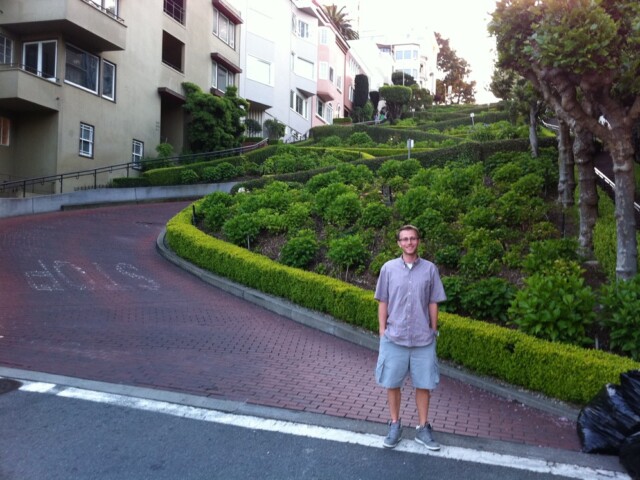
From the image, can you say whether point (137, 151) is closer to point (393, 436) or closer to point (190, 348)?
point (190, 348)

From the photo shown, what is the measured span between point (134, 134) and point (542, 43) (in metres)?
22.3

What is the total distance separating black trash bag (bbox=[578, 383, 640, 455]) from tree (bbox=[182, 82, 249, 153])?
25.9 meters

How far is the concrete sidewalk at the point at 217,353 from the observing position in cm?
545

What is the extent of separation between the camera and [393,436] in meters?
4.66

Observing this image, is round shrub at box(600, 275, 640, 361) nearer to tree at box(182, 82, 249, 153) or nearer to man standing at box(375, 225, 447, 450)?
man standing at box(375, 225, 447, 450)

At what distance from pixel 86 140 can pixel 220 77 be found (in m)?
12.1

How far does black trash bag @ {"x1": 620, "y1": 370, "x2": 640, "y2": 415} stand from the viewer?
4422 millimetres

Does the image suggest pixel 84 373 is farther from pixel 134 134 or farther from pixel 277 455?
pixel 134 134

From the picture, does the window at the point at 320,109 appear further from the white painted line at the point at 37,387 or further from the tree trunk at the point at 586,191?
the white painted line at the point at 37,387

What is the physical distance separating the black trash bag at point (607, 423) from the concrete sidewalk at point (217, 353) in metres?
0.11

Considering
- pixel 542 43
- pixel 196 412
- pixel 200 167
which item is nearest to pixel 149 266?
pixel 196 412

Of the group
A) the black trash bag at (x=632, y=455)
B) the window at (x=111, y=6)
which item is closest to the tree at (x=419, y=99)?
the window at (x=111, y=6)

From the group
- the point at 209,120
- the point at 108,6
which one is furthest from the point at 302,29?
the point at 108,6

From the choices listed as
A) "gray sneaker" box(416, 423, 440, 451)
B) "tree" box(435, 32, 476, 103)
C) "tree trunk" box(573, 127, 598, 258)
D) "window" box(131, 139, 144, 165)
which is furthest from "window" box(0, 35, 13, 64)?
"tree" box(435, 32, 476, 103)
